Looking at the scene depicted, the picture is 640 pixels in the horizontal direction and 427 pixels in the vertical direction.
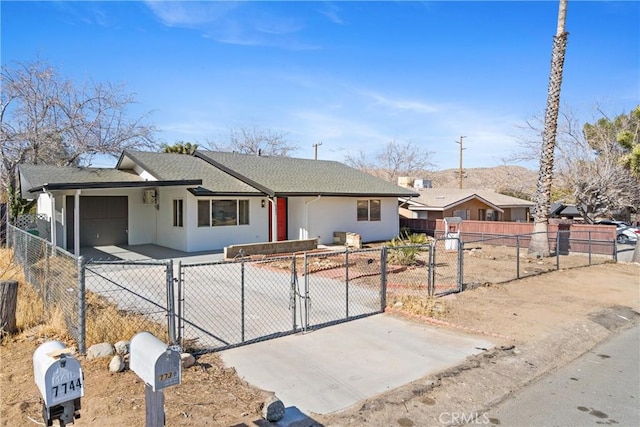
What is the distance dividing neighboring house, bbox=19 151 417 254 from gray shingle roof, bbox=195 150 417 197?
0.06 metres

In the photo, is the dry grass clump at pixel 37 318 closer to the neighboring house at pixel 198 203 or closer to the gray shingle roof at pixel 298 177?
the neighboring house at pixel 198 203

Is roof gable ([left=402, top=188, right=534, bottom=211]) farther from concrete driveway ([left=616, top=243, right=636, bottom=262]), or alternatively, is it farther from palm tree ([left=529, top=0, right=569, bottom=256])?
concrete driveway ([left=616, top=243, right=636, bottom=262])

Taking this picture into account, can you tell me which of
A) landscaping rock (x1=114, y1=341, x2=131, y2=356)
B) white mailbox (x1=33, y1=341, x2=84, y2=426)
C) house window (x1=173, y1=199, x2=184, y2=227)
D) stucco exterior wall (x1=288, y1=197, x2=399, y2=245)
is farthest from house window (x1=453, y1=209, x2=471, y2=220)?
white mailbox (x1=33, y1=341, x2=84, y2=426)

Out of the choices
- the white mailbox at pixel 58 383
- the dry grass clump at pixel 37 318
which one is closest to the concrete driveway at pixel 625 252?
the dry grass clump at pixel 37 318

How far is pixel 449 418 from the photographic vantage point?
426 cm

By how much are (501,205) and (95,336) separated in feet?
101

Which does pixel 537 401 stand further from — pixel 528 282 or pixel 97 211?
pixel 97 211

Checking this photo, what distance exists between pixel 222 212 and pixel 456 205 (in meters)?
16.6

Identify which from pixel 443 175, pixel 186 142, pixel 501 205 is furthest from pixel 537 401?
pixel 443 175

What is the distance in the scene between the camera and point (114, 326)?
19.6ft

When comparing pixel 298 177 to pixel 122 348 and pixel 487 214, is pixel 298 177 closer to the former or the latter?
pixel 122 348

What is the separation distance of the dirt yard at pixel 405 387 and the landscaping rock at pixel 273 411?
7 cm

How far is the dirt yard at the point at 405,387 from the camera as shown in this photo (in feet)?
13.3

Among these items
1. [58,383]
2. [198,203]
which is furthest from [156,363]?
[198,203]
